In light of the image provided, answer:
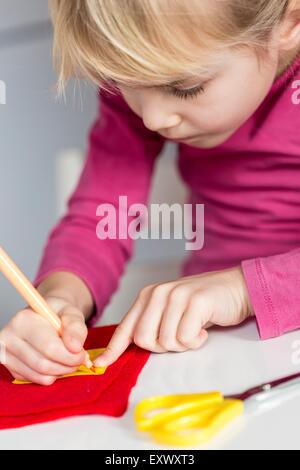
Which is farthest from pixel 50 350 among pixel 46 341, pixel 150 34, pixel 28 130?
pixel 28 130

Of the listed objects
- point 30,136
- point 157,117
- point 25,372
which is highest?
point 157,117

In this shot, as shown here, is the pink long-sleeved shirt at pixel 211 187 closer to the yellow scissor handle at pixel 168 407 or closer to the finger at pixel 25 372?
the finger at pixel 25 372

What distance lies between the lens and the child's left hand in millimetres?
534

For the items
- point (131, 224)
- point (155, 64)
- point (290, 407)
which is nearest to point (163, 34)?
point (155, 64)

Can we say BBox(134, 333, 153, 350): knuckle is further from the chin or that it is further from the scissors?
the chin

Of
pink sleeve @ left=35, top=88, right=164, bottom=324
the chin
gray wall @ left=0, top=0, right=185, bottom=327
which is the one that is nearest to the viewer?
the chin

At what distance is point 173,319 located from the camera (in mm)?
540

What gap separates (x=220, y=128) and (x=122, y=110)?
0.20 meters

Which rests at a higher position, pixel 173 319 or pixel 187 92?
pixel 187 92

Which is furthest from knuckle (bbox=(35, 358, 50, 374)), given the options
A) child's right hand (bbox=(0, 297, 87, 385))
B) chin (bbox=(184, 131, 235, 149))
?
chin (bbox=(184, 131, 235, 149))

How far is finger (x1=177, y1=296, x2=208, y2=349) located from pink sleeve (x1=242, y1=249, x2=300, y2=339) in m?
0.04

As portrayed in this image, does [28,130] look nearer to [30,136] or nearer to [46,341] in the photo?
[30,136]

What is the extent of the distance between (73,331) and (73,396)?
0.23 feet

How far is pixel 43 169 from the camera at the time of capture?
3.93ft
